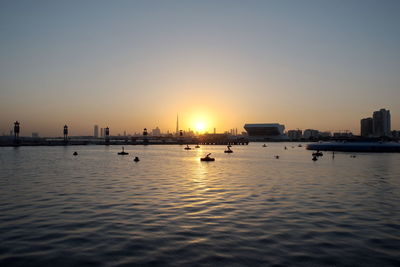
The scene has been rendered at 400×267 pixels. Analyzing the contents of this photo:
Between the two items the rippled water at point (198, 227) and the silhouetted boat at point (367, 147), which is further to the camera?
the silhouetted boat at point (367, 147)

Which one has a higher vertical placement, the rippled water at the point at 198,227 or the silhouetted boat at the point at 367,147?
the silhouetted boat at the point at 367,147

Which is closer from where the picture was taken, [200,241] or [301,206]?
[200,241]

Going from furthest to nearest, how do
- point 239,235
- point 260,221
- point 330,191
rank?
point 330,191 < point 260,221 < point 239,235

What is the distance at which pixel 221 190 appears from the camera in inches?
1467

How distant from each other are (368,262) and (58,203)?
24.7 m

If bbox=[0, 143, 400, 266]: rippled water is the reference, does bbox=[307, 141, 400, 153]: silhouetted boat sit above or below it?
above

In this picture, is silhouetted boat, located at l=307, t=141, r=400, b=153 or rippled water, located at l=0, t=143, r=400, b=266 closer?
rippled water, located at l=0, t=143, r=400, b=266

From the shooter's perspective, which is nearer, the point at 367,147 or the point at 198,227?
the point at 198,227

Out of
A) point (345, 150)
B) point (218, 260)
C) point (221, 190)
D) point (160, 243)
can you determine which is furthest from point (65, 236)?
point (345, 150)

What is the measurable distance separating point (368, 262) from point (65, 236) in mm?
15574

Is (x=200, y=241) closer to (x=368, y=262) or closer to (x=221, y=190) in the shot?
(x=368, y=262)

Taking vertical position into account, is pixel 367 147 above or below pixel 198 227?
above

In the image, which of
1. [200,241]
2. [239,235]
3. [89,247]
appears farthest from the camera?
[239,235]

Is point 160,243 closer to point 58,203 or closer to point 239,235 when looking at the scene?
point 239,235
